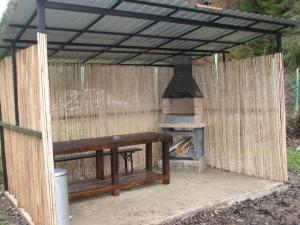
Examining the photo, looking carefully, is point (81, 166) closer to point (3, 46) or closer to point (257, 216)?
point (3, 46)

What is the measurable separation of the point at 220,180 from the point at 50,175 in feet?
11.6

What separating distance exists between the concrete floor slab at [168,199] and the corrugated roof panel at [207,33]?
2556mm

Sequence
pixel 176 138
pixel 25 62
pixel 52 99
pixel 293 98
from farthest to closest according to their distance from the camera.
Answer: pixel 293 98
pixel 176 138
pixel 52 99
pixel 25 62

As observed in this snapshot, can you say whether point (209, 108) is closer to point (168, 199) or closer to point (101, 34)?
point (168, 199)

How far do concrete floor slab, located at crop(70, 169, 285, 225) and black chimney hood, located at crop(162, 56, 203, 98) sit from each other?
1632 mm

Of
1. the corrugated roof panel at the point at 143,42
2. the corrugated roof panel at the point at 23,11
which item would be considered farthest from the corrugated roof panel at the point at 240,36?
the corrugated roof panel at the point at 23,11

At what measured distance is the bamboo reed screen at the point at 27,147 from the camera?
3.65 m

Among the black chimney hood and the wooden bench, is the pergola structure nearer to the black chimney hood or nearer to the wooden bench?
the black chimney hood

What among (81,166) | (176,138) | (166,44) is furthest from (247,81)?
(81,166)

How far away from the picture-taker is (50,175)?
11.7ft

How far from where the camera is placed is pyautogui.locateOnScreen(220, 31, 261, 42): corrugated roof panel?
237 inches

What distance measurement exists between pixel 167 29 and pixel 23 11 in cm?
224

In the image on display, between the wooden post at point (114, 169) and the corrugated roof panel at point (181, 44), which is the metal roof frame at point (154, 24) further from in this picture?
the wooden post at point (114, 169)

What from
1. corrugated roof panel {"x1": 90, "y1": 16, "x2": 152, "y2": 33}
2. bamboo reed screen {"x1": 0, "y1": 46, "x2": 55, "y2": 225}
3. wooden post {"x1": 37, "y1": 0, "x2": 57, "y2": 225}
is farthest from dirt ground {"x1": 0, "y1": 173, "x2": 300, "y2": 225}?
corrugated roof panel {"x1": 90, "y1": 16, "x2": 152, "y2": 33}
